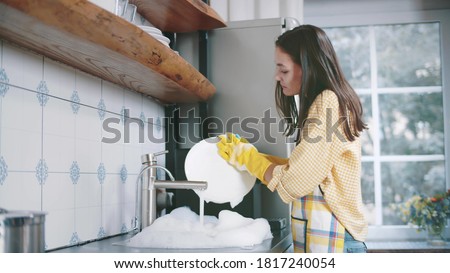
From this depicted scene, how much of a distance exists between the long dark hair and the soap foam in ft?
0.90

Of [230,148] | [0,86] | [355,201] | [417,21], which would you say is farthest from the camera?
[417,21]

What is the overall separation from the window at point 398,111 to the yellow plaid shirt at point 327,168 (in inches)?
41.2

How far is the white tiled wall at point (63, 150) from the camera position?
978 millimetres

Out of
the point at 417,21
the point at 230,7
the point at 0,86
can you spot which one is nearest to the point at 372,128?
the point at 417,21

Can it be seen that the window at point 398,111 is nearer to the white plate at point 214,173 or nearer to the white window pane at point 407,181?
the white window pane at point 407,181

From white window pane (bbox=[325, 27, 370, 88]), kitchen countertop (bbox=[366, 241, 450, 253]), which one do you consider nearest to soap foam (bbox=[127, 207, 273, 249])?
kitchen countertop (bbox=[366, 241, 450, 253])

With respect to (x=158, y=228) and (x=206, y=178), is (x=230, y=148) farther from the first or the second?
(x=158, y=228)

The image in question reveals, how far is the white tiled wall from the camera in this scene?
978mm

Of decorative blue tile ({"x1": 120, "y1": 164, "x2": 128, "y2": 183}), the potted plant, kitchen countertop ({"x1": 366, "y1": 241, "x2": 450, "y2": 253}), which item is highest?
decorative blue tile ({"x1": 120, "y1": 164, "x2": 128, "y2": 183})

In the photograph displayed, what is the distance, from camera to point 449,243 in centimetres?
203

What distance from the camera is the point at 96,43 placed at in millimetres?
1010

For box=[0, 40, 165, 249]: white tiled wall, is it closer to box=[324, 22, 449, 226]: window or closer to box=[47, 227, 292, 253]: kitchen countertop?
box=[47, 227, 292, 253]: kitchen countertop

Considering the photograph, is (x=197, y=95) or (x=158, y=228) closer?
(x=158, y=228)
